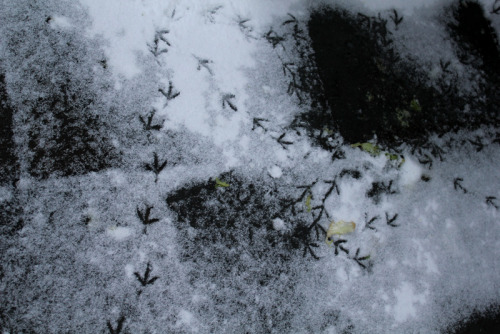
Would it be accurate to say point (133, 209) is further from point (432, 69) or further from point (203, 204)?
point (432, 69)

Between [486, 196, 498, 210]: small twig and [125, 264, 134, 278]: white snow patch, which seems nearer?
[125, 264, 134, 278]: white snow patch

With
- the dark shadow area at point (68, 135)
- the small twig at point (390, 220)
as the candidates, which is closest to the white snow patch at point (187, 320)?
the dark shadow area at point (68, 135)

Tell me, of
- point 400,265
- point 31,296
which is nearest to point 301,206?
point 400,265

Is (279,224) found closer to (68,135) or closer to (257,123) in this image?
(257,123)

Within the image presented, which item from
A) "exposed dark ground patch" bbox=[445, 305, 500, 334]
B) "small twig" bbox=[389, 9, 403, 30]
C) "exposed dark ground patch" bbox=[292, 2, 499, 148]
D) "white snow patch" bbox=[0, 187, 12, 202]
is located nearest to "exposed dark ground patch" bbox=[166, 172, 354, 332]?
"exposed dark ground patch" bbox=[292, 2, 499, 148]

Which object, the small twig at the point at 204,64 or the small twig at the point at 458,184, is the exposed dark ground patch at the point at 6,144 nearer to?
the small twig at the point at 204,64

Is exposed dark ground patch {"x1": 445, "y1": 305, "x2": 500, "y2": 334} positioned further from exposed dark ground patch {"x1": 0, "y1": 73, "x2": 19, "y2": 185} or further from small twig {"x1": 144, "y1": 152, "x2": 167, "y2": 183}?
exposed dark ground patch {"x1": 0, "y1": 73, "x2": 19, "y2": 185}

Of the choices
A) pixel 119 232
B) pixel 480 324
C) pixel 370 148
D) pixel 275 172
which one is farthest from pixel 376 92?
pixel 119 232
